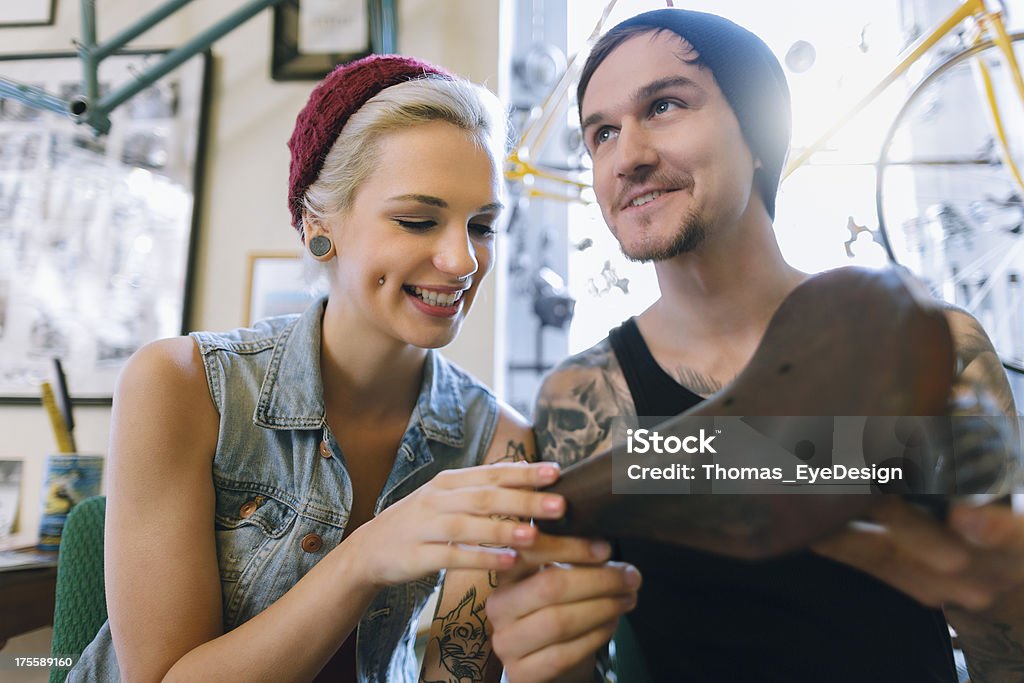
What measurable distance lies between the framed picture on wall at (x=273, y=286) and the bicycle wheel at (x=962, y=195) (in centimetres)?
105

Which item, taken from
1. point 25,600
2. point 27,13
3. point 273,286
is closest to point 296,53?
point 273,286

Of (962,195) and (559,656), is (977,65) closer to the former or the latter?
(962,195)

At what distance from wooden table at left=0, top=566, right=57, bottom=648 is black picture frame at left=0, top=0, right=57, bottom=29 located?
→ 1.17 metres

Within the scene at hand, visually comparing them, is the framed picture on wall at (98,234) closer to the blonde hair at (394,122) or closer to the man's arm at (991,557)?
the blonde hair at (394,122)

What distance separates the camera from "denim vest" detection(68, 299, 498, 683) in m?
0.57

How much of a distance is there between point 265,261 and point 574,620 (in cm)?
108

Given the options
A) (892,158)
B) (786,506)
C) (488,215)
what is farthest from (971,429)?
(488,215)

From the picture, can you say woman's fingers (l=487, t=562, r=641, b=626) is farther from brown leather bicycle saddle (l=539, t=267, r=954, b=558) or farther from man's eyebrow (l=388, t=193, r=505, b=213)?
man's eyebrow (l=388, t=193, r=505, b=213)

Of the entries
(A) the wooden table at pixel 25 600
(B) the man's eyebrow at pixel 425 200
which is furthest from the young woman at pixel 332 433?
(A) the wooden table at pixel 25 600

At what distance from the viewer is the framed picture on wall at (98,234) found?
123 cm

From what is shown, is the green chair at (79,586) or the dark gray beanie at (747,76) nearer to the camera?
the dark gray beanie at (747,76)

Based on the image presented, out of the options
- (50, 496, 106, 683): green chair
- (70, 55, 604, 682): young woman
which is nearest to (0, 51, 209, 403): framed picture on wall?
(50, 496, 106, 683): green chair

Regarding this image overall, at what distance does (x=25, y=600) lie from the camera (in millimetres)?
927

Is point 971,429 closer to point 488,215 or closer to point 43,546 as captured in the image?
point 488,215
